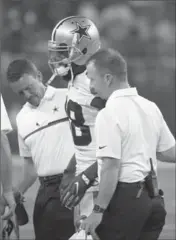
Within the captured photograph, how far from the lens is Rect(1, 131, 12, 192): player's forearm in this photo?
4980 millimetres

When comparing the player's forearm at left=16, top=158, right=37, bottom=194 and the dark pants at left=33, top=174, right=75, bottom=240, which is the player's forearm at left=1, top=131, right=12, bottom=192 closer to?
the dark pants at left=33, top=174, right=75, bottom=240

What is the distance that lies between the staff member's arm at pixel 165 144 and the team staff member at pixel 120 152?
137mm

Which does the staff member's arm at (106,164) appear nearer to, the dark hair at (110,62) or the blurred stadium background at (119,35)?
the dark hair at (110,62)

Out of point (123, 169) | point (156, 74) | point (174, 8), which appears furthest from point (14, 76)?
point (174, 8)

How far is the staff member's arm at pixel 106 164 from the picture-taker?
4406 millimetres

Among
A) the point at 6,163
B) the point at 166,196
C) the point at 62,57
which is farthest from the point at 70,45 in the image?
the point at 166,196

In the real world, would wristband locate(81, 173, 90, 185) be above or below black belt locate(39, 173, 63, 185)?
above

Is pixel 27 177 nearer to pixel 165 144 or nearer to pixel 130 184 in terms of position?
pixel 165 144

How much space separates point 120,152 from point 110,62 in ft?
1.73

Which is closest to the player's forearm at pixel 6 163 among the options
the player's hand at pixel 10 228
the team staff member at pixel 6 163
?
the team staff member at pixel 6 163

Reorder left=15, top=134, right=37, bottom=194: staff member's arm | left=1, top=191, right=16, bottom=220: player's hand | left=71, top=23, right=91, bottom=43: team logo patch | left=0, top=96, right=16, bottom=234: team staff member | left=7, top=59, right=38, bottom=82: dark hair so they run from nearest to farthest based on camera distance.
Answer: left=0, top=96, right=16, bottom=234: team staff member → left=1, top=191, right=16, bottom=220: player's hand → left=71, top=23, right=91, bottom=43: team logo patch → left=7, top=59, right=38, bottom=82: dark hair → left=15, top=134, right=37, bottom=194: staff member's arm

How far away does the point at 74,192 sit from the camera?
16.2ft

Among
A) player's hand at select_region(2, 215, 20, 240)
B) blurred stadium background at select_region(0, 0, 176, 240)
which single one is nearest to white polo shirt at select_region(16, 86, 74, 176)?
player's hand at select_region(2, 215, 20, 240)

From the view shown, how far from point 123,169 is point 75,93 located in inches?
33.6
